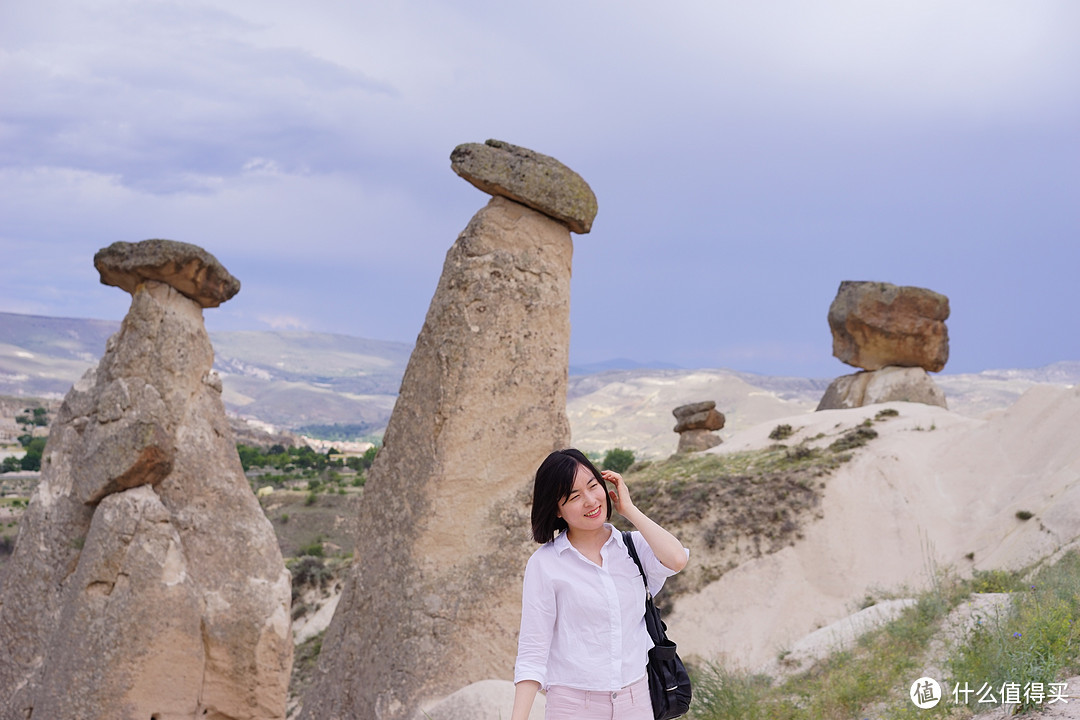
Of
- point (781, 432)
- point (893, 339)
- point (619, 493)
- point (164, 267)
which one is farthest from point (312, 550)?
point (619, 493)

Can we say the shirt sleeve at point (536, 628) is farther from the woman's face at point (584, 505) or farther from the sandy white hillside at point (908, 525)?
the sandy white hillside at point (908, 525)

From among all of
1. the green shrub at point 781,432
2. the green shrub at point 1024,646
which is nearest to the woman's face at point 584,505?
the green shrub at point 1024,646

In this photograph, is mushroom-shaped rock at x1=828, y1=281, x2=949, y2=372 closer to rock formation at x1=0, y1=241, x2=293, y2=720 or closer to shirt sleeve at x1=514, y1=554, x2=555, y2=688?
rock formation at x1=0, y1=241, x2=293, y2=720

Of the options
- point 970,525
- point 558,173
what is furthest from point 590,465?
point 970,525

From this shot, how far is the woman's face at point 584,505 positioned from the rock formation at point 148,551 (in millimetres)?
5303

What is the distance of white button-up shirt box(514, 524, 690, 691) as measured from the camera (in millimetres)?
2430

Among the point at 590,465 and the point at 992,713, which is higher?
the point at 590,465

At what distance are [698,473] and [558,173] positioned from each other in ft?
42.9

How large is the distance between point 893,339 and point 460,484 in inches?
775

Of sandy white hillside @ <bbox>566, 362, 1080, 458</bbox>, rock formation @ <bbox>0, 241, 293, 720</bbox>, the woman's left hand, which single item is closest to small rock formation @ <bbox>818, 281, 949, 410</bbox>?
rock formation @ <bbox>0, 241, 293, 720</bbox>

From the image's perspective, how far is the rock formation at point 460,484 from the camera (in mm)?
5195

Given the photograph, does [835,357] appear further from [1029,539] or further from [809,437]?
[1029,539]

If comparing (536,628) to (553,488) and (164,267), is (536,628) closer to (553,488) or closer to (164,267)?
(553,488)

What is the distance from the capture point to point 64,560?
278 inches
